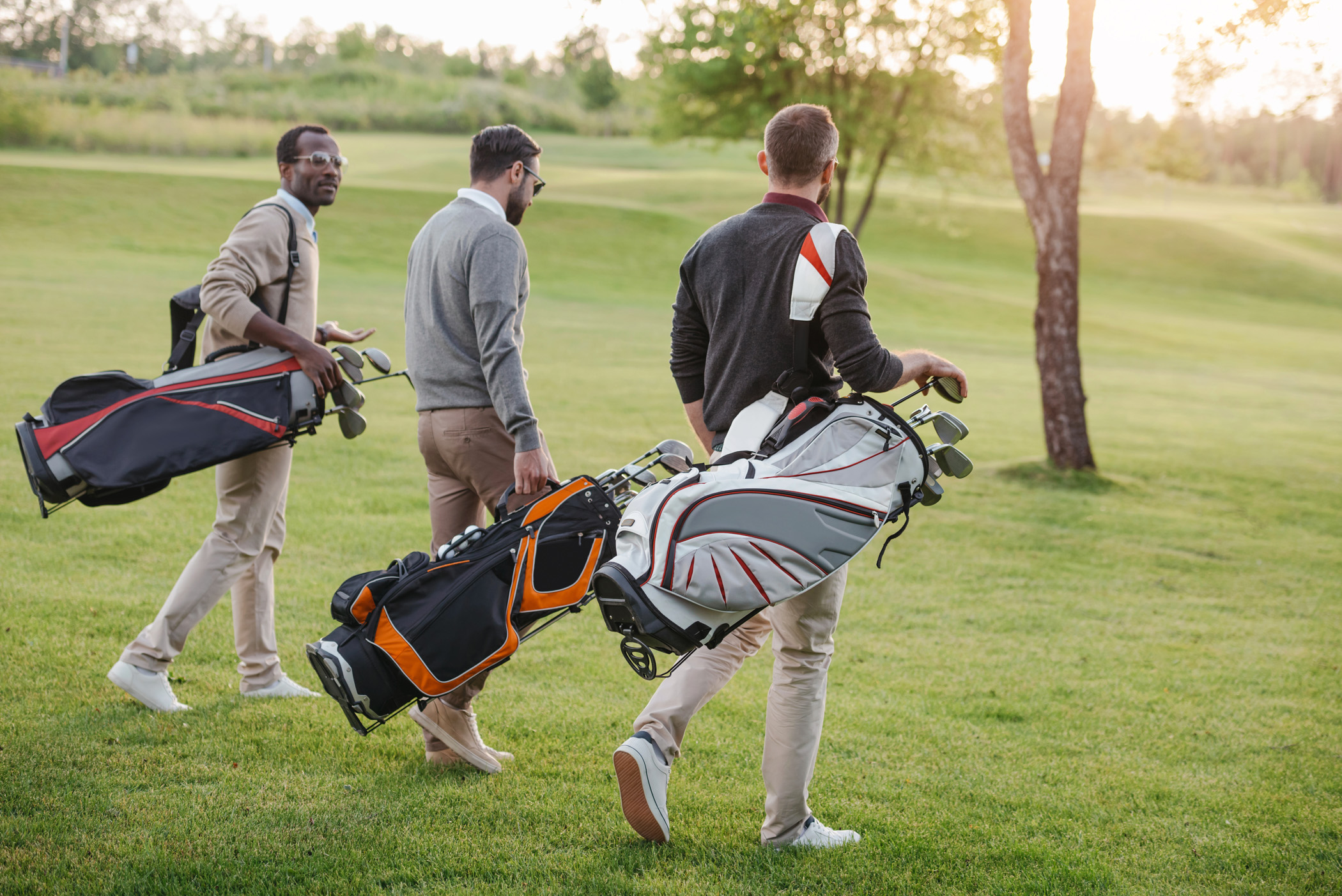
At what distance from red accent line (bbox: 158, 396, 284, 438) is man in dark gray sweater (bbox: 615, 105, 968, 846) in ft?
6.06

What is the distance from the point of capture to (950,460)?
3445mm

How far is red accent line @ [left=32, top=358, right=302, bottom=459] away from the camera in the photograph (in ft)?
13.3

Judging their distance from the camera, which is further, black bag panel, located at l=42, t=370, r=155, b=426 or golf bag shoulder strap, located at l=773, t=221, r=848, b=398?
black bag panel, located at l=42, t=370, r=155, b=426

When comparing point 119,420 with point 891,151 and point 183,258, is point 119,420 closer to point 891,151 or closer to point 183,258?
point 183,258

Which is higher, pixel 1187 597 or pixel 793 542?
pixel 793 542

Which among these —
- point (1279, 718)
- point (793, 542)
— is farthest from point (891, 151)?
point (793, 542)

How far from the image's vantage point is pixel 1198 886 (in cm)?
360

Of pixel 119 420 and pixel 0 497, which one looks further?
pixel 0 497

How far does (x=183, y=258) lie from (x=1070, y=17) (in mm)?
22419

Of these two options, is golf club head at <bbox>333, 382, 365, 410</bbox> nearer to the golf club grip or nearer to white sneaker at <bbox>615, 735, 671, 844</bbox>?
the golf club grip

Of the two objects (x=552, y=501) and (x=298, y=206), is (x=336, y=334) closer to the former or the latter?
(x=298, y=206)

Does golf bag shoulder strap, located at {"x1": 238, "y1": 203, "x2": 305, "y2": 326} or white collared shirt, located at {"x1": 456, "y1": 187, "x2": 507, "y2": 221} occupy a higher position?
white collared shirt, located at {"x1": 456, "y1": 187, "x2": 507, "y2": 221}

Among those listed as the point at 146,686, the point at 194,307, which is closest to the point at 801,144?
the point at 194,307

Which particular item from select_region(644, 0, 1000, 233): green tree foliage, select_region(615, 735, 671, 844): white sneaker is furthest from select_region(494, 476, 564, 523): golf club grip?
select_region(644, 0, 1000, 233): green tree foliage
